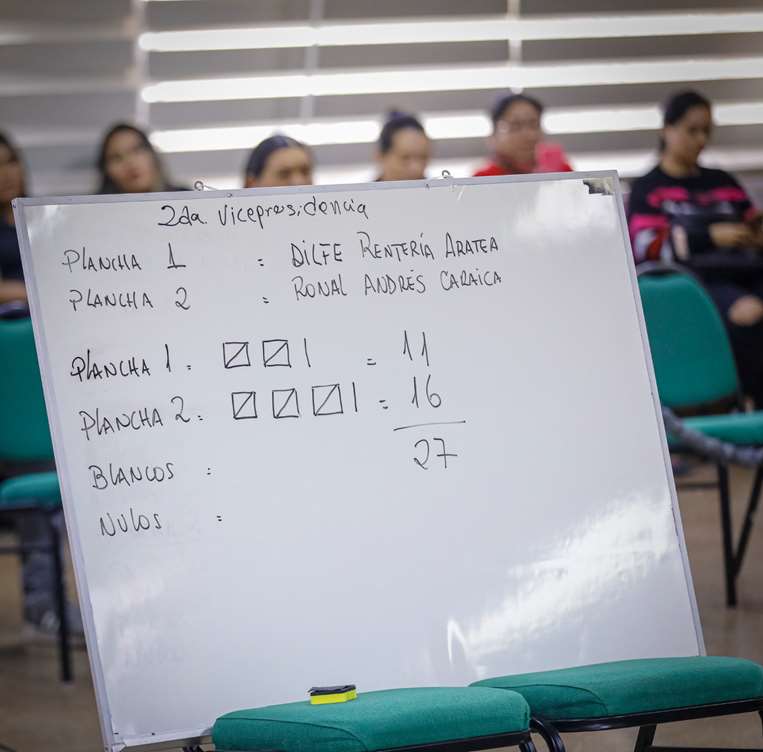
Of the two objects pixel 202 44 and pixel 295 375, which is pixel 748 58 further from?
pixel 295 375

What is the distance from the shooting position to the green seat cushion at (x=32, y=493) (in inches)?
142

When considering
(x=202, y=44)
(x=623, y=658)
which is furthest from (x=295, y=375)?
(x=202, y=44)

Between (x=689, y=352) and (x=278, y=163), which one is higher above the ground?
(x=278, y=163)

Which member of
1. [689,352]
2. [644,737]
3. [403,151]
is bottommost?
[644,737]

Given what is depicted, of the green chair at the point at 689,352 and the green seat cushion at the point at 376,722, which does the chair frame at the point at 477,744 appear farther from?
the green chair at the point at 689,352

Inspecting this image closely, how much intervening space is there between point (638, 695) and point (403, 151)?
2778 millimetres

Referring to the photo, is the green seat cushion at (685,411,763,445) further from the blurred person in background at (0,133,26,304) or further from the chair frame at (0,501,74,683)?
the blurred person in background at (0,133,26,304)

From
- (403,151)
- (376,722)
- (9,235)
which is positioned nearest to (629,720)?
(376,722)

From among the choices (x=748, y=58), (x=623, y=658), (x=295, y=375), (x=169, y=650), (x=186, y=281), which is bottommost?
(x=623, y=658)

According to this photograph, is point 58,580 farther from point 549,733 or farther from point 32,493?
point 549,733

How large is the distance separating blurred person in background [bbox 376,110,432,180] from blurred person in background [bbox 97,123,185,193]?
65 centimetres

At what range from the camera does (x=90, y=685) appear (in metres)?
3.50

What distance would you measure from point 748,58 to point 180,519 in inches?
223

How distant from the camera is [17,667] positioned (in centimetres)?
372
